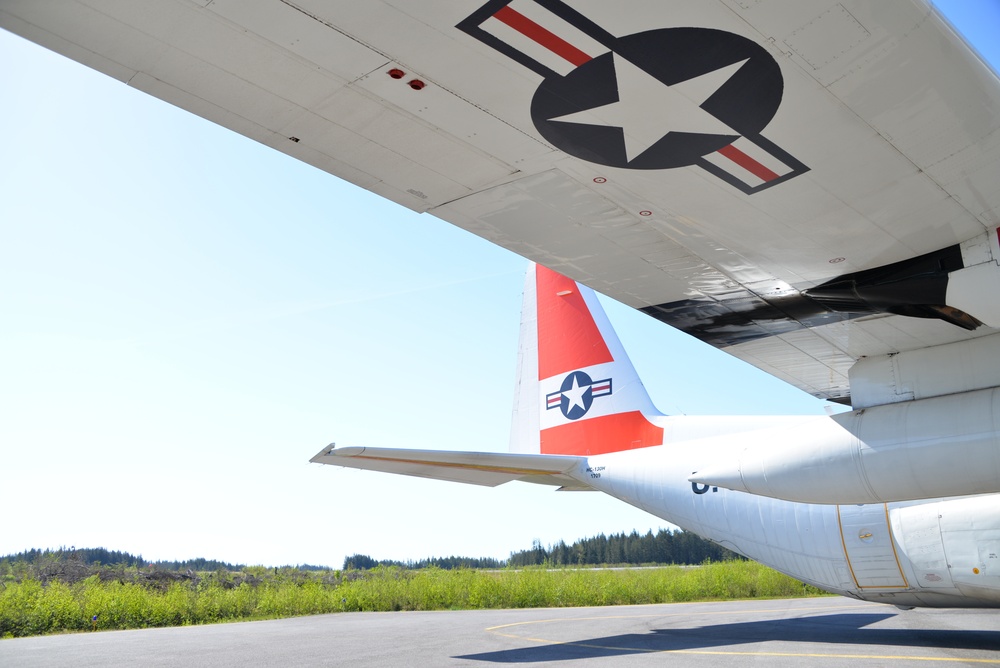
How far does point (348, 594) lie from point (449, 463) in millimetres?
11999

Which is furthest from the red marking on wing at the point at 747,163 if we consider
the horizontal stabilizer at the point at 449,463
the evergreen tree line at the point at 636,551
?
the evergreen tree line at the point at 636,551

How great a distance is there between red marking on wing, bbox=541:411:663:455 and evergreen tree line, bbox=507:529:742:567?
41.2 meters

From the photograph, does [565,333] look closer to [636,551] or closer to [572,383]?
[572,383]

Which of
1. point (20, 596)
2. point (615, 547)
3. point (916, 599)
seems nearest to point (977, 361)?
point (916, 599)

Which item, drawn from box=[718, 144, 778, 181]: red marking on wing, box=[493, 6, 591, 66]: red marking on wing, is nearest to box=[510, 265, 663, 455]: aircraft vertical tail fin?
box=[718, 144, 778, 181]: red marking on wing

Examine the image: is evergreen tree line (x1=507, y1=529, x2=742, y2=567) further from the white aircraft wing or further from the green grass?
the white aircraft wing

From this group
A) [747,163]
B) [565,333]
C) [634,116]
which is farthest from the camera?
[565,333]

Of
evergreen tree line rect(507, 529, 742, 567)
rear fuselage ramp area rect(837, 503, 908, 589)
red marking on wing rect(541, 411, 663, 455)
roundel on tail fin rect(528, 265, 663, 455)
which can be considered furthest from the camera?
evergreen tree line rect(507, 529, 742, 567)

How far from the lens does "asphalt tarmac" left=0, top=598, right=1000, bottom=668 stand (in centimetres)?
863

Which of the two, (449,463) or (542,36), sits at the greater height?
(542,36)

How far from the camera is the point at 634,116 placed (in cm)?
457

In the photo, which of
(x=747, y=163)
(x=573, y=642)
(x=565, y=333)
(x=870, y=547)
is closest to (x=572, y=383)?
(x=565, y=333)

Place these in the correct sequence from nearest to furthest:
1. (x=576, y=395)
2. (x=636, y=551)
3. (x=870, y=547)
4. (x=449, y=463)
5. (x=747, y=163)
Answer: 1. (x=747, y=163)
2. (x=870, y=547)
3. (x=449, y=463)
4. (x=576, y=395)
5. (x=636, y=551)

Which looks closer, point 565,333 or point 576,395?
point 576,395
